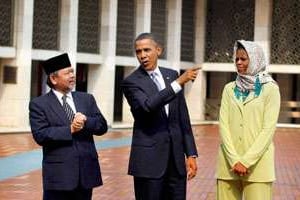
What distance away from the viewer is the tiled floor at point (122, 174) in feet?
31.4

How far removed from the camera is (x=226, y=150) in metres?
4.89

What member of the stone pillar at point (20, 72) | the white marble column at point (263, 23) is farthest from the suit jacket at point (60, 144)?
the white marble column at point (263, 23)

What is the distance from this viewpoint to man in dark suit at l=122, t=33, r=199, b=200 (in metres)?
4.86

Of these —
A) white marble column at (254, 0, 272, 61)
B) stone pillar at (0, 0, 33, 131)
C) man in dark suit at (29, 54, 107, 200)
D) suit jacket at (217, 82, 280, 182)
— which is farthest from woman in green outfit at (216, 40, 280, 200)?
white marble column at (254, 0, 272, 61)

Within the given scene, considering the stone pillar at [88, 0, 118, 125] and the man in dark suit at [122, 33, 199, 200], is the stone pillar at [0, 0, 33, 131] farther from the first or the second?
the man in dark suit at [122, 33, 199, 200]

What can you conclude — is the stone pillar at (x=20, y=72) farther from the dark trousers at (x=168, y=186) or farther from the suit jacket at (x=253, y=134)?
the suit jacket at (x=253, y=134)

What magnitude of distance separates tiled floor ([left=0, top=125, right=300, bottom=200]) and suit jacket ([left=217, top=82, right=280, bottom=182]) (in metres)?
4.50

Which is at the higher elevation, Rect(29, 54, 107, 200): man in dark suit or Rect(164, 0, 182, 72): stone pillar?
Rect(164, 0, 182, 72): stone pillar

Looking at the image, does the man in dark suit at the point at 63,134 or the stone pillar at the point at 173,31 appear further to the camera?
the stone pillar at the point at 173,31

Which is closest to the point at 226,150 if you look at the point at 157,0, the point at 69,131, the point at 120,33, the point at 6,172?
the point at 69,131

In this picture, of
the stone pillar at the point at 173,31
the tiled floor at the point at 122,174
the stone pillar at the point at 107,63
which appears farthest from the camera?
the stone pillar at the point at 173,31

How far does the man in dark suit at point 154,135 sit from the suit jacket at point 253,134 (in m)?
0.33

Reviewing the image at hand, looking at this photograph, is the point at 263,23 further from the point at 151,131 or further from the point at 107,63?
the point at 151,131

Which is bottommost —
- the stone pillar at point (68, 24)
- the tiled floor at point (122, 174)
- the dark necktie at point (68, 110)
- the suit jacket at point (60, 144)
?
the tiled floor at point (122, 174)
